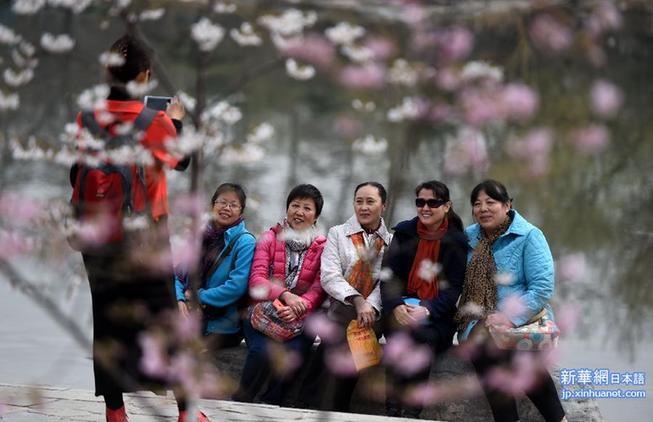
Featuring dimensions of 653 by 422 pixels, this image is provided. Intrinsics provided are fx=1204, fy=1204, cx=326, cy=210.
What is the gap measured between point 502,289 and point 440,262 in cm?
17

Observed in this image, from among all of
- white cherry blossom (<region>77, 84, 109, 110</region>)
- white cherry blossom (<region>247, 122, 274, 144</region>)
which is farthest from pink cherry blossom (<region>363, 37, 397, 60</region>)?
white cherry blossom (<region>77, 84, 109, 110</region>)

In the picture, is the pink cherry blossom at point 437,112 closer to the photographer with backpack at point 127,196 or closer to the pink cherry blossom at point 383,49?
the pink cherry blossom at point 383,49

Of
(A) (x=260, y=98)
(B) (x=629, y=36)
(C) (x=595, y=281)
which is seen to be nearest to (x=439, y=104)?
(C) (x=595, y=281)

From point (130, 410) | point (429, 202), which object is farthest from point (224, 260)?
point (429, 202)

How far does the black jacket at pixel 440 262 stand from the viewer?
3.04 m

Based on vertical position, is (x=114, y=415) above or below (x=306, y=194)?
below

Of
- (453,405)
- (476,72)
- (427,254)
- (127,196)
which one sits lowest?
(453,405)

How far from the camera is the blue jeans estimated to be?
3.12 metres

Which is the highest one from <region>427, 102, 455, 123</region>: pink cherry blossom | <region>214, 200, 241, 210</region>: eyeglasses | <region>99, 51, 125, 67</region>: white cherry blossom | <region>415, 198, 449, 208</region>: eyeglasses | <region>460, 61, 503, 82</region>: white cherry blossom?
<region>99, 51, 125, 67</region>: white cherry blossom

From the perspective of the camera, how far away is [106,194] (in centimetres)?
238

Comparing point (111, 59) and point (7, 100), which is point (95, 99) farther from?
point (7, 100)

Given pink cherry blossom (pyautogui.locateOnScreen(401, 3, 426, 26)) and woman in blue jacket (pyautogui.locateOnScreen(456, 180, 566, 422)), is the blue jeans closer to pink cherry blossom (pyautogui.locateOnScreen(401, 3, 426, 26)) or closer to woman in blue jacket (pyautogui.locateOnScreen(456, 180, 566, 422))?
woman in blue jacket (pyautogui.locateOnScreen(456, 180, 566, 422))

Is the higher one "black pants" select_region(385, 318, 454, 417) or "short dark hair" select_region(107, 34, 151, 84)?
"short dark hair" select_region(107, 34, 151, 84)

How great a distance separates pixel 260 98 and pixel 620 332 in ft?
22.4
